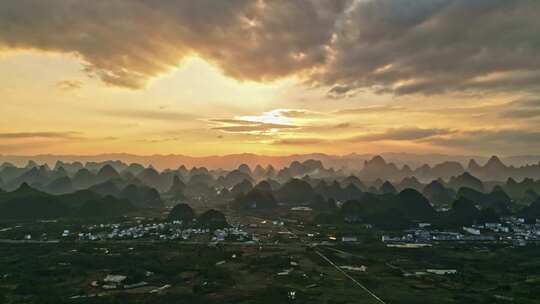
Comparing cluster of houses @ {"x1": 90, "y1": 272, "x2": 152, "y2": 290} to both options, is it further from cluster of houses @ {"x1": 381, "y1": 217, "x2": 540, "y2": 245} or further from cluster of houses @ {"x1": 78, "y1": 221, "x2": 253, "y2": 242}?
cluster of houses @ {"x1": 381, "y1": 217, "x2": 540, "y2": 245}

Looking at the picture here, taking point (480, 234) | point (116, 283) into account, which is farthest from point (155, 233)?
point (480, 234)

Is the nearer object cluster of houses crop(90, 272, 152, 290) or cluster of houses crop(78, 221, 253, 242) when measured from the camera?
cluster of houses crop(90, 272, 152, 290)

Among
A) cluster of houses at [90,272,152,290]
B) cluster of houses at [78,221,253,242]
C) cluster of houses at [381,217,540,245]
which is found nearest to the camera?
cluster of houses at [90,272,152,290]

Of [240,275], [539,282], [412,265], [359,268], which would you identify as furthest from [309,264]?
[539,282]

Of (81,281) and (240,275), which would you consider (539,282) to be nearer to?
(240,275)

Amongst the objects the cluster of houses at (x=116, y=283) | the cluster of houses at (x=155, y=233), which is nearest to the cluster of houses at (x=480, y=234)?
the cluster of houses at (x=155, y=233)

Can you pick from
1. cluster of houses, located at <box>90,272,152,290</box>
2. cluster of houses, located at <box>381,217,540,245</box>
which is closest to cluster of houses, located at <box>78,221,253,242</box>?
cluster of houses, located at <box>90,272,152,290</box>

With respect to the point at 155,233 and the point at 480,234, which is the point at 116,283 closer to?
the point at 155,233

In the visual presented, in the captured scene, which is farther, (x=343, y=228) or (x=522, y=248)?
(x=343, y=228)

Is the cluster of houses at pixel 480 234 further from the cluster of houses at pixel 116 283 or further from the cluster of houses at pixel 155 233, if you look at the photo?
the cluster of houses at pixel 116 283
